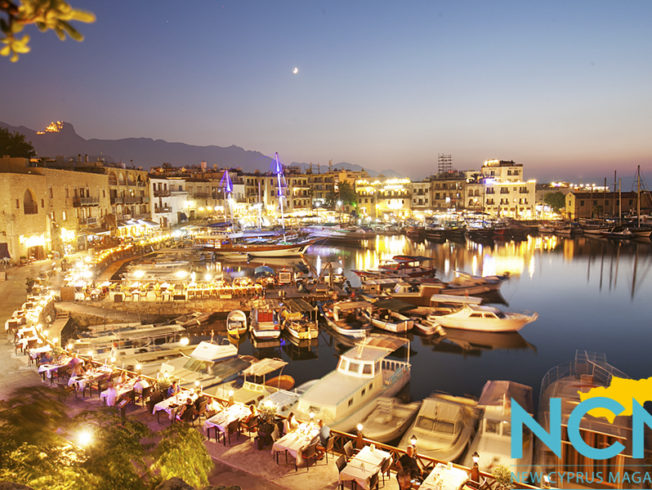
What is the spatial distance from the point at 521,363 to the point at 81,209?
134 ft

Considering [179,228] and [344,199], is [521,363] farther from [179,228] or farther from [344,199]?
[344,199]

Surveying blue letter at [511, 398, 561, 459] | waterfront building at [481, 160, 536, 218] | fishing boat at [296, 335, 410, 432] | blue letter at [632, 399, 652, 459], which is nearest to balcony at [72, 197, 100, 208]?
fishing boat at [296, 335, 410, 432]

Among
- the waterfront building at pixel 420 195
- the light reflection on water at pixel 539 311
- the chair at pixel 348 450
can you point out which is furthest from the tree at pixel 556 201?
the chair at pixel 348 450

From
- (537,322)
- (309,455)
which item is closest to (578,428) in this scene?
(309,455)

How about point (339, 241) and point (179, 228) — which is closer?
point (179, 228)

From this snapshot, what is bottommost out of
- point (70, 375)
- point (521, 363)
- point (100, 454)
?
point (521, 363)

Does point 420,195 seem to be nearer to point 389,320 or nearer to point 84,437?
point 389,320

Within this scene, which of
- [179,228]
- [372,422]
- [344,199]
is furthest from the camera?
[344,199]

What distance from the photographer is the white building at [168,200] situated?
6525 centimetres

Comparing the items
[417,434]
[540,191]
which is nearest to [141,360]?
[417,434]

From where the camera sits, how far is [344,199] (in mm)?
99750

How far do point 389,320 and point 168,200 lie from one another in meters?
52.3

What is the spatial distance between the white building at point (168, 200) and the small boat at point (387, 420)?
56.7 metres

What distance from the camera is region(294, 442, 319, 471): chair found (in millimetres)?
10125
